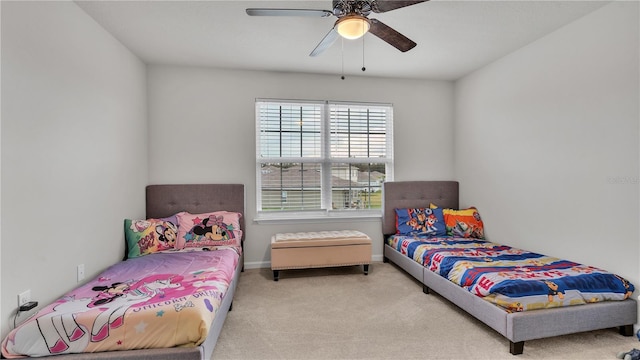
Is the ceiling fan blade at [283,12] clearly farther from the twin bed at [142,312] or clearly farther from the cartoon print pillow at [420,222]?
the cartoon print pillow at [420,222]

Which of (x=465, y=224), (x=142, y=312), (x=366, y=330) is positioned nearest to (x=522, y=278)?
(x=366, y=330)

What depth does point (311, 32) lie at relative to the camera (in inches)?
112

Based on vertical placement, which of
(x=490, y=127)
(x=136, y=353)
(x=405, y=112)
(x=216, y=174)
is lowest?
(x=136, y=353)

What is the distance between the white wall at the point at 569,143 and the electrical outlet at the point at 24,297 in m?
4.10

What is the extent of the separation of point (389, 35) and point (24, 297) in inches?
113

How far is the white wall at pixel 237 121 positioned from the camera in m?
3.72

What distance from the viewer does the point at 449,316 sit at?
2.60 m

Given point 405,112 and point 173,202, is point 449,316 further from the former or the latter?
point 173,202

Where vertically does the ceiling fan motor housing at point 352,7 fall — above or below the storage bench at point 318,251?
above

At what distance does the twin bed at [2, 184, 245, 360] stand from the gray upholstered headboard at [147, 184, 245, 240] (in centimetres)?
51

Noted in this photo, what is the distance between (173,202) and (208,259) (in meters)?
1.23

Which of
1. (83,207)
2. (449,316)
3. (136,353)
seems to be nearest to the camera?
(136,353)

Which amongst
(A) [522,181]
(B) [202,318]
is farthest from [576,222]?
(B) [202,318]

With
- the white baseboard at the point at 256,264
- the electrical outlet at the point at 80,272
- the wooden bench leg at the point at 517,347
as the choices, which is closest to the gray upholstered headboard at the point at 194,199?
the white baseboard at the point at 256,264
